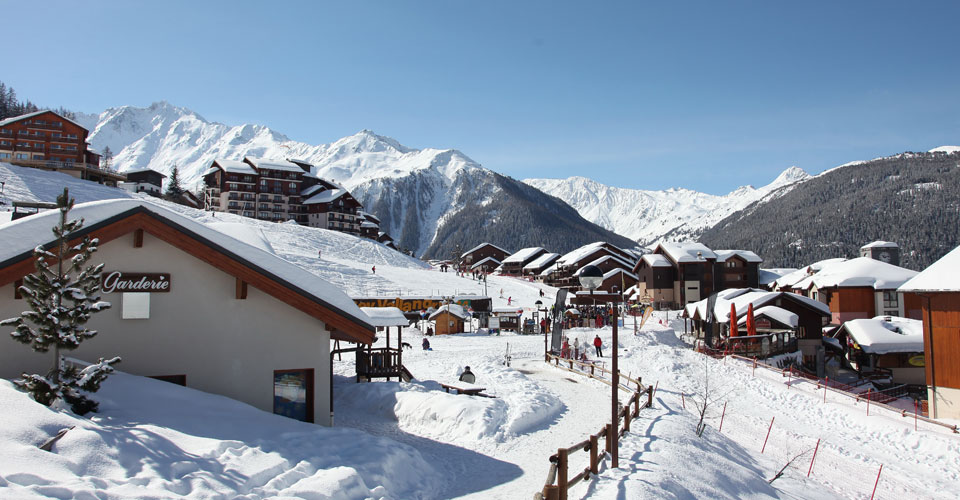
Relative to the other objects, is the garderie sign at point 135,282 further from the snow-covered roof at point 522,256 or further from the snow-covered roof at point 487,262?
the snow-covered roof at point 487,262

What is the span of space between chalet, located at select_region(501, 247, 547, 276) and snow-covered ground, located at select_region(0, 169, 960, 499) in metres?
78.1

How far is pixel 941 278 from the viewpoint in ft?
89.6

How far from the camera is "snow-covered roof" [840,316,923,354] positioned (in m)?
36.6

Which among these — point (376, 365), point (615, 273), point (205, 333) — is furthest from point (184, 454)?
point (615, 273)

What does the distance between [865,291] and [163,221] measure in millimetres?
60180

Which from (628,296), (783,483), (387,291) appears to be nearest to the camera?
(783,483)

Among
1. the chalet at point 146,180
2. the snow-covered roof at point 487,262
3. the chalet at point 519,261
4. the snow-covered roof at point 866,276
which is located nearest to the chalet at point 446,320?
the snow-covered roof at point 866,276

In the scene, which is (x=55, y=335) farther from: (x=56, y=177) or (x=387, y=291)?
(x=56, y=177)

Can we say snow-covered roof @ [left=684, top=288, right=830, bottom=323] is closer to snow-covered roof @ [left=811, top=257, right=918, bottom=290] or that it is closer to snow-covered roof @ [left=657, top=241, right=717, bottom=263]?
snow-covered roof @ [left=811, top=257, right=918, bottom=290]

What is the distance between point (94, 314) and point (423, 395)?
828 centimetres

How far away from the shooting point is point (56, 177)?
73812mm

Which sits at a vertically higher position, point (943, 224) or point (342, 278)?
point (943, 224)

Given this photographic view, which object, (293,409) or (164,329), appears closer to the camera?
(164,329)

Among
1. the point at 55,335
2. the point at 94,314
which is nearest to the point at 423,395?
the point at 94,314
